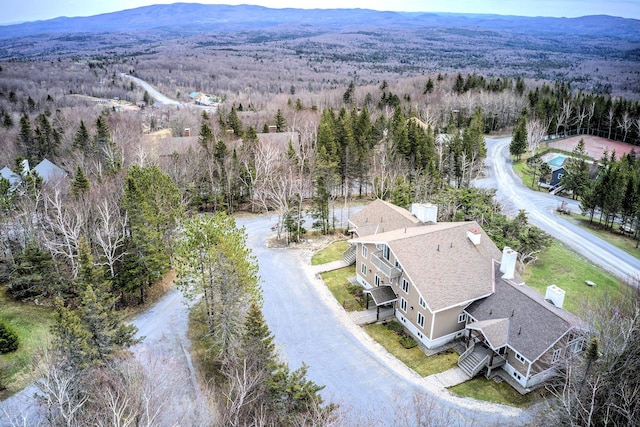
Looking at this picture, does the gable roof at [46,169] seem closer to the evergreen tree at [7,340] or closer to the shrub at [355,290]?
the evergreen tree at [7,340]

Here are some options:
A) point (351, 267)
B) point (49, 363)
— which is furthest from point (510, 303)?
point (49, 363)

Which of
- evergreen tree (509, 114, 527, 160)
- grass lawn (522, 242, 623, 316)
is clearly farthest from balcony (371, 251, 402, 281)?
evergreen tree (509, 114, 527, 160)

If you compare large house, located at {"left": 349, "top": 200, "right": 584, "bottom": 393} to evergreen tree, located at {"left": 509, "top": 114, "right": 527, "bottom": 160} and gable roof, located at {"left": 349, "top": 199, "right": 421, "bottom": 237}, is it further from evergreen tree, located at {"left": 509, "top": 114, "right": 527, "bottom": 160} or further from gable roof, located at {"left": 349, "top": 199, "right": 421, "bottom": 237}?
evergreen tree, located at {"left": 509, "top": 114, "right": 527, "bottom": 160}

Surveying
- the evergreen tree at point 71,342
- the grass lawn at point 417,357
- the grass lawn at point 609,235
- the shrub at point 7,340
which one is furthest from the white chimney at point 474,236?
the shrub at point 7,340

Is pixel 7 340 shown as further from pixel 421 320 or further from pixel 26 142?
pixel 26 142

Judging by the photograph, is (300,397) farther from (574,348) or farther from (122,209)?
(122,209)

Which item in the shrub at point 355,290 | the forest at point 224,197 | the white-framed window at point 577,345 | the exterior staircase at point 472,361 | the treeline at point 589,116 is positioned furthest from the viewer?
the treeline at point 589,116
